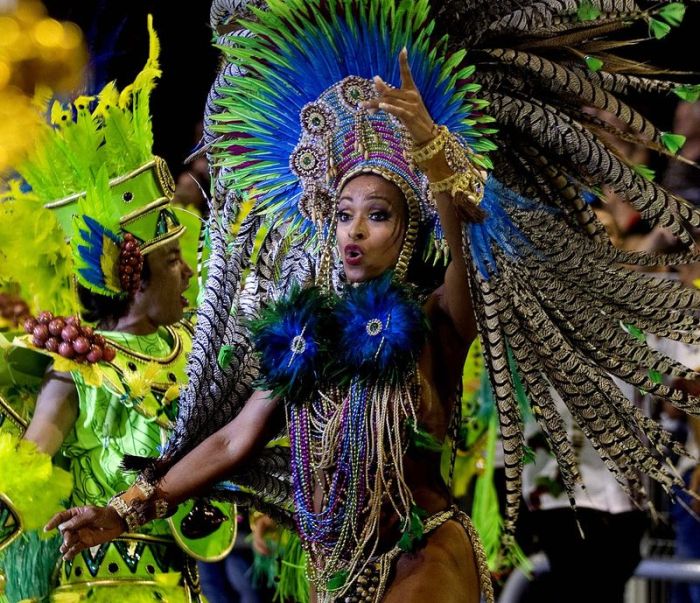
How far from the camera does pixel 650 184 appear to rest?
288 cm

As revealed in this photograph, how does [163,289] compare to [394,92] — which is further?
[163,289]

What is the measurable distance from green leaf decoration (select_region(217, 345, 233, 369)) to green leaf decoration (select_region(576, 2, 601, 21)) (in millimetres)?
1289

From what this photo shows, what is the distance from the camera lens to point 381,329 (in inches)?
110

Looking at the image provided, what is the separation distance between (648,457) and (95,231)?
97.4 inches

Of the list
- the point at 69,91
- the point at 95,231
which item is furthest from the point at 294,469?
the point at 69,91

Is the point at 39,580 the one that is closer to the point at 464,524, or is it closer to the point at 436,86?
the point at 464,524

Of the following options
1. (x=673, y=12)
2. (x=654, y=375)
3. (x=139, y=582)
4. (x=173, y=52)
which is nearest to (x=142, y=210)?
(x=173, y=52)

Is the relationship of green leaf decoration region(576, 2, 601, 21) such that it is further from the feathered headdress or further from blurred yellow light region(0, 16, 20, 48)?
blurred yellow light region(0, 16, 20, 48)

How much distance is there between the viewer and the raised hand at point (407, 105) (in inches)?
102

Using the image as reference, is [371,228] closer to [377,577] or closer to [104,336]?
[377,577]

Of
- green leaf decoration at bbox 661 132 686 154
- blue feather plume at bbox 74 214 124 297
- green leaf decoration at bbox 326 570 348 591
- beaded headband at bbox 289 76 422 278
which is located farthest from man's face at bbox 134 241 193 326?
green leaf decoration at bbox 661 132 686 154

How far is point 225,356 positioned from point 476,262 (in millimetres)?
876

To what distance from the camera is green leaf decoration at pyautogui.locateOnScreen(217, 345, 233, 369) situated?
10.6 feet

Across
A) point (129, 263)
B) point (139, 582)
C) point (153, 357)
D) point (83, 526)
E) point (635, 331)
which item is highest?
point (129, 263)
